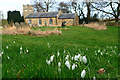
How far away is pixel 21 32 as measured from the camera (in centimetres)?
1667

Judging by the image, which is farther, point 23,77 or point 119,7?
point 119,7

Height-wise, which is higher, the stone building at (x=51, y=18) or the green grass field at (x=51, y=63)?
the stone building at (x=51, y=18)

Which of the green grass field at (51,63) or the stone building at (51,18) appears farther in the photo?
the stone building at (51,18)

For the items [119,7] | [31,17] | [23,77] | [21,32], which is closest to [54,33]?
[21,32]

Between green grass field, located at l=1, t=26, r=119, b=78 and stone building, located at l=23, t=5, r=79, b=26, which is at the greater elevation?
stone building, located at l=23, t=5, r=79, b=26

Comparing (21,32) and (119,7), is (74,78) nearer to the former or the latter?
(21,32)

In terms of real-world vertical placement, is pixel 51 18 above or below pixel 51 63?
above

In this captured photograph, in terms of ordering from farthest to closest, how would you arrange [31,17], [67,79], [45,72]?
[31,17], [45,72], [67,79]

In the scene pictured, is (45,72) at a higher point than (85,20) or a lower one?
lower

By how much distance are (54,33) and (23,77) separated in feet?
45.1

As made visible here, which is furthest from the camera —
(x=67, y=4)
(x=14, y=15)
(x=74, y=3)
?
(x=14, y=15)

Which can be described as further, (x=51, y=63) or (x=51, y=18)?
(x=51, y=18)

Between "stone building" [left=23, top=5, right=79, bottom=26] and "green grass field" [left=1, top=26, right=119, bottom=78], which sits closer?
"green grass field" [left=1, top=26, right=119, bottom=78]

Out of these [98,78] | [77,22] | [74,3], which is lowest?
[98,78]
